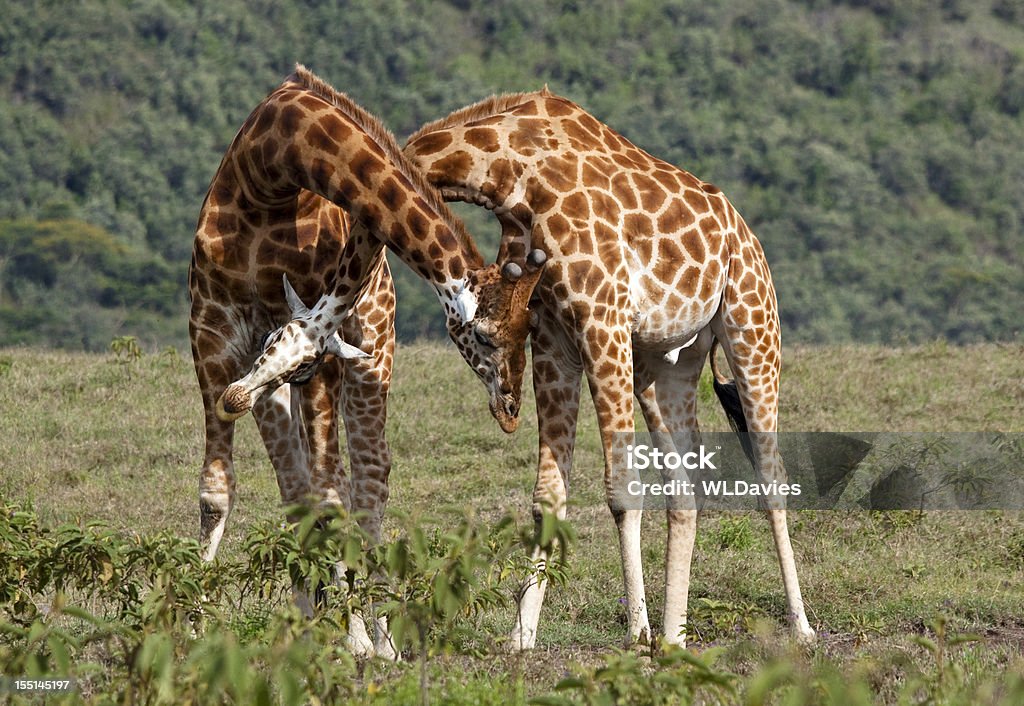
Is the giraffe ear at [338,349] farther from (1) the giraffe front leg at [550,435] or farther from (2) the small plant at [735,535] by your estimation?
(2) the small plant at [735,535]

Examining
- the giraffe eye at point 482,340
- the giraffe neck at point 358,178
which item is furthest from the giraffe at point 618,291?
the giraffe eye at point 482,340

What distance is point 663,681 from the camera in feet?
15.1

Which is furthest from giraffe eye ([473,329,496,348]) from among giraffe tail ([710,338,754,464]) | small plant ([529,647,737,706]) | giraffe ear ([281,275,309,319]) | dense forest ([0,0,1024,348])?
dense forest ([0,0,1024,348])

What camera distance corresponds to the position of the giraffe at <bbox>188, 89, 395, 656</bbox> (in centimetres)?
696

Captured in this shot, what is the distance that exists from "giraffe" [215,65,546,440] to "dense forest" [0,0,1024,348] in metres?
42.4

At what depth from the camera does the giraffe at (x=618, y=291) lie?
274 inches

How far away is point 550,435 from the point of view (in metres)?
7.24

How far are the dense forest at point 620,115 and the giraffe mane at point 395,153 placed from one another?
1665 inches

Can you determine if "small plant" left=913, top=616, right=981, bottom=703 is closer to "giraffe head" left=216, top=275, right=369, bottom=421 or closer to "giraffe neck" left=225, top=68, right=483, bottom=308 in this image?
"giraffe neck" left=225, top=68, right=483, bottom=308

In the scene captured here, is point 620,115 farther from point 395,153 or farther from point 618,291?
point 395,153

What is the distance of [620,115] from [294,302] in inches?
2672

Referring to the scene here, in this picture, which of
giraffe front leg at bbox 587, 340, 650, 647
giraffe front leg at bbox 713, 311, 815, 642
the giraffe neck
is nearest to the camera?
the giraffe neck

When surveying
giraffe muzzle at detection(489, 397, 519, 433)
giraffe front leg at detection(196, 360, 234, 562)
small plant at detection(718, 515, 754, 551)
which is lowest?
small plant at detection(718, 515, 754, 551)

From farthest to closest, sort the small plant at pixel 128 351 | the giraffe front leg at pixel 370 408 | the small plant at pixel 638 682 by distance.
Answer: the small plant at pixel 128 351
the giraffe front leg at pixel 370 408
the small plant at pixel 638 682
